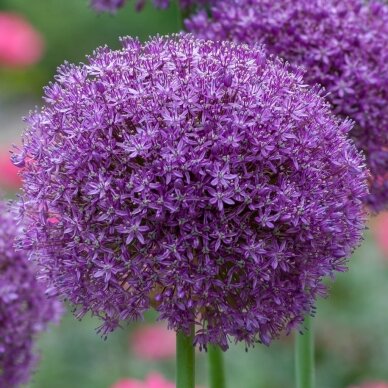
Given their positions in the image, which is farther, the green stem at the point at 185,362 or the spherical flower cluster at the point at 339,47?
the spherical flower cluster at the point at 339,47

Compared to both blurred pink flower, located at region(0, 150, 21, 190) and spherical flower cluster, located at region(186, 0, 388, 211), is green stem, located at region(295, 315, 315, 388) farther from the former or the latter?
blurred pink flower, located at region(0, 150, 21, 190)

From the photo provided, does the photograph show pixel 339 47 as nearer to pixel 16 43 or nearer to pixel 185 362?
pixel 185 362

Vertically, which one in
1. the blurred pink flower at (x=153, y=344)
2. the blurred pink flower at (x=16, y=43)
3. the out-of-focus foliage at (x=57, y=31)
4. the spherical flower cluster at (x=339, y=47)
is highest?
the out-of-focus foliage at (x=57, y=31)

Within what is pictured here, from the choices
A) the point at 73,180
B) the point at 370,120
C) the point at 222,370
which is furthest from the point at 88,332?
the point at 73,180

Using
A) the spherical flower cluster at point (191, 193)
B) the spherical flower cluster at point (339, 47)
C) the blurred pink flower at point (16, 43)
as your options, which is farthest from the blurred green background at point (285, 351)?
the spherical flower cluster at point (191, 193)

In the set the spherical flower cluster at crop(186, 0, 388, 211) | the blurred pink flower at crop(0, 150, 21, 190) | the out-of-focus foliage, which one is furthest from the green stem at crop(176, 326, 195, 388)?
the out-of-focus foliage

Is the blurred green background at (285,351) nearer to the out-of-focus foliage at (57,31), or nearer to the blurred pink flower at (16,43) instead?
the blurred pink flower at (16,43)

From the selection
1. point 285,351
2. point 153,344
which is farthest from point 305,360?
point 285,351
